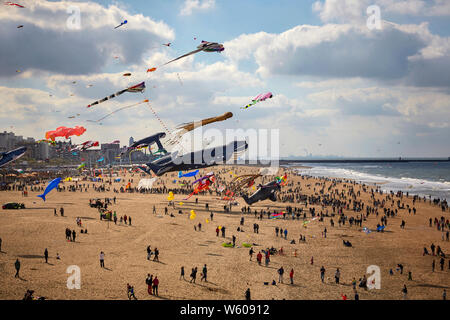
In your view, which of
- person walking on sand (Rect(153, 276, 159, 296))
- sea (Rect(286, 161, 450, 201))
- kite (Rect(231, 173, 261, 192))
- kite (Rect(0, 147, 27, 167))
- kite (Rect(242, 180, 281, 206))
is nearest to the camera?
person walking on sand (Rect(153, 276, 159, 296))

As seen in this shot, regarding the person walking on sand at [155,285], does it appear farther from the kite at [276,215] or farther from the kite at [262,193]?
the kite at [276,215]

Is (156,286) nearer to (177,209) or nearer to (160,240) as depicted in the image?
(160,240)

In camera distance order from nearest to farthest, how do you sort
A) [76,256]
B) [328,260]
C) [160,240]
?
1. [76,256]
2. [328,260]
3. [160,240]

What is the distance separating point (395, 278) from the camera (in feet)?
59.2

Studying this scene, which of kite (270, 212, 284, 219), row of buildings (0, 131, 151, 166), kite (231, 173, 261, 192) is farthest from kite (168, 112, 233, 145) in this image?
row of buildings (0, 131, 151, 166)

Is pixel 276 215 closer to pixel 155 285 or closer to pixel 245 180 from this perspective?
pixel 245 180

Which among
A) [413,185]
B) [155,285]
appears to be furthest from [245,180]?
[413,185]

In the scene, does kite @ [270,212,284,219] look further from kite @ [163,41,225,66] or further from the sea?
the sea

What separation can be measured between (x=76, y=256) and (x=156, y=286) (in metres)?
8.03

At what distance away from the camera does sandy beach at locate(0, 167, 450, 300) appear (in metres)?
15.7

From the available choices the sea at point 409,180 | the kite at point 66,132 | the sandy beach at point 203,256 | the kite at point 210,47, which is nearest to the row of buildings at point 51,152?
the sea at point 409,180

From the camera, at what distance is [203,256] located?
69.5 feet
